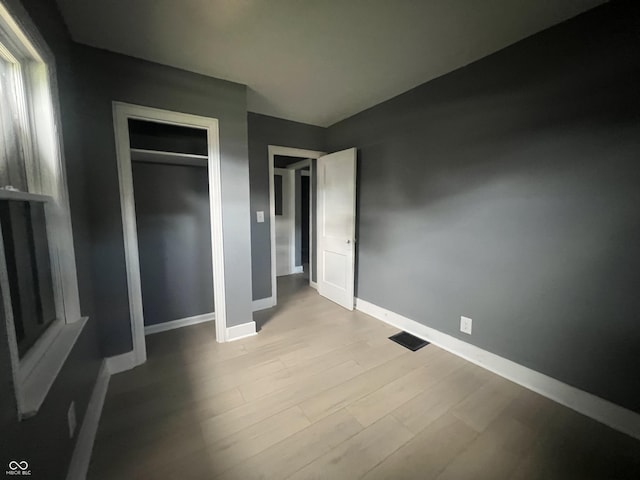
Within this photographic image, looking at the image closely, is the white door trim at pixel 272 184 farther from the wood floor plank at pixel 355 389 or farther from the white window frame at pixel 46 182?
the white window frame at pixel 46 182

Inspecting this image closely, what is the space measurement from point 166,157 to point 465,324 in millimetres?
3163

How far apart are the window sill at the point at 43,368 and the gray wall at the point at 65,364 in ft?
0.17

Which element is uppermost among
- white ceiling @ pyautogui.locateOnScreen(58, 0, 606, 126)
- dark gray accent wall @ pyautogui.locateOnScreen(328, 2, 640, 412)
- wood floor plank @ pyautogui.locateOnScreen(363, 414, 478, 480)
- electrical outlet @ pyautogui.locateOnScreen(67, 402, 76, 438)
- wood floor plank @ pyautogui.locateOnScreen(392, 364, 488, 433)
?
white ceiling @ pyautogui.locateOnScreen(58, 0, 606, 126)

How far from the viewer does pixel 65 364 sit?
1.18m

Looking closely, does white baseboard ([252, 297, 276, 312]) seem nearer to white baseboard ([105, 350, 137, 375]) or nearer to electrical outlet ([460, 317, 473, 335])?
white baseboard ([105, 350, 137, 375])

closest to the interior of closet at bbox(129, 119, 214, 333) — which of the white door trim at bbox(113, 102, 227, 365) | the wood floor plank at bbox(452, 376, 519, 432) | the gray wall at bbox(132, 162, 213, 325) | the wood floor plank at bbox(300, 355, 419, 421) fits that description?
the gray wall at bbox(132, 162, 213, 325)

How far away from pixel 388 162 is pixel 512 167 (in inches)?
47.1

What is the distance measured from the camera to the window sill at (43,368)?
80cm

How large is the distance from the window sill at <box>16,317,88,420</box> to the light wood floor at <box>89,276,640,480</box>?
653 mm

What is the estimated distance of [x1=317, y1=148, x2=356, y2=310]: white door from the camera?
3111mm

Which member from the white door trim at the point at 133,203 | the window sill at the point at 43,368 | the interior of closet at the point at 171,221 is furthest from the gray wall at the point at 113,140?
the window sill at the point at 43,368

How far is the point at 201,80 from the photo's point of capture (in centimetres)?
218

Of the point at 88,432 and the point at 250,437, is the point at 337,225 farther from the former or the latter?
the point at 88,432

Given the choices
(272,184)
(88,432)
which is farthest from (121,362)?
(272,184)
